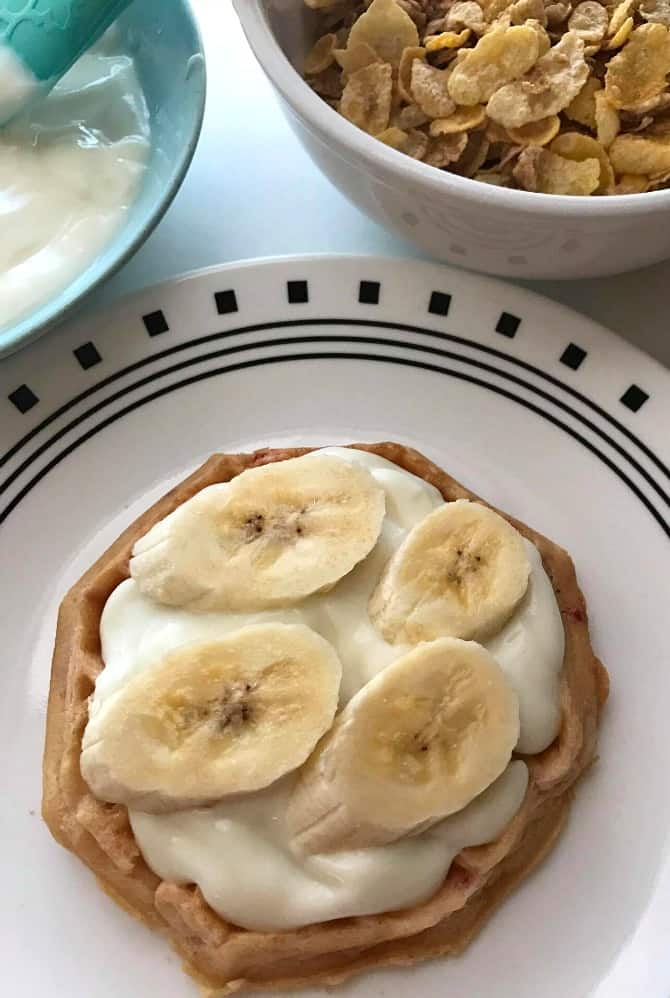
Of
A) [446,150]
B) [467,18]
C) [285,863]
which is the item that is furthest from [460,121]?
[285,863]

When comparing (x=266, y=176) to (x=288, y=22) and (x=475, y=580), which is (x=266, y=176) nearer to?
(x=288, y=22)

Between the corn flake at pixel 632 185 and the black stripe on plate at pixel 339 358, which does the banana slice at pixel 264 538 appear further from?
the corn flake at pixel 632 185

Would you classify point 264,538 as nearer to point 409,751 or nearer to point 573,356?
point 409,751

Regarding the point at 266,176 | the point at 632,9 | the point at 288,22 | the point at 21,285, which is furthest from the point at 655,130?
the point at 21,285

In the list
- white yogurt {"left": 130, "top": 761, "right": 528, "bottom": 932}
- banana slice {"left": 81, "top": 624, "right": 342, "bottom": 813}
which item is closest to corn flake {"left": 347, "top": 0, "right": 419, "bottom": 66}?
banana slice {"left": 81, "top": 624, "right": 342, "bottom": 813}

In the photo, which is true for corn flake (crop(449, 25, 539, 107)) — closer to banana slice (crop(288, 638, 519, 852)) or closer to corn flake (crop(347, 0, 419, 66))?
corn flake (crop(347, 0, 419, 66))
